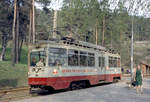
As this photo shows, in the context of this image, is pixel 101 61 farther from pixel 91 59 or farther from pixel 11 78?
pixel 11 78

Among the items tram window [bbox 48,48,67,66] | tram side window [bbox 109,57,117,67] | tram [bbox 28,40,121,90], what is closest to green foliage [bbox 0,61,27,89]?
tram [bbox 28,40,121,90]

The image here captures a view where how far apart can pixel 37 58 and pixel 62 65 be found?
150 centimetres

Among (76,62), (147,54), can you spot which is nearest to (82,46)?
(76,62)

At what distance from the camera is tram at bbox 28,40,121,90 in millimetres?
11000

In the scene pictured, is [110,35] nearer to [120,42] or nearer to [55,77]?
[120,42]

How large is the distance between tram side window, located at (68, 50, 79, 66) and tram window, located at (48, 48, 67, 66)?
1.29ft

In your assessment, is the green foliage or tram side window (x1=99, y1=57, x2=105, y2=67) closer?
tram side window (x1=99, y1=57, x2=105, y2=67)

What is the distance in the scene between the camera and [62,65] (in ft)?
38.3

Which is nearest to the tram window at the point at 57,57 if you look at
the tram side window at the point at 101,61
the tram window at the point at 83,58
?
the tram window at the point at 83,58

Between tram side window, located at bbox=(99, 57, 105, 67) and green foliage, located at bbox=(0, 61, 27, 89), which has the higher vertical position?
Answer: tram side window, located at bbox=(99, 57, 105, 67)

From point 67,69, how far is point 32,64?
6.75 ft

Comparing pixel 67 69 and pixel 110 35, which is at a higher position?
pixel 110 35

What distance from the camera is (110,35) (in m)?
33.4

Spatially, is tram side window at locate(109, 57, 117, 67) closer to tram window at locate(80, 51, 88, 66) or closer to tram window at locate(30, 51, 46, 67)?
tram window at locate(80, 51, 88, 66)
